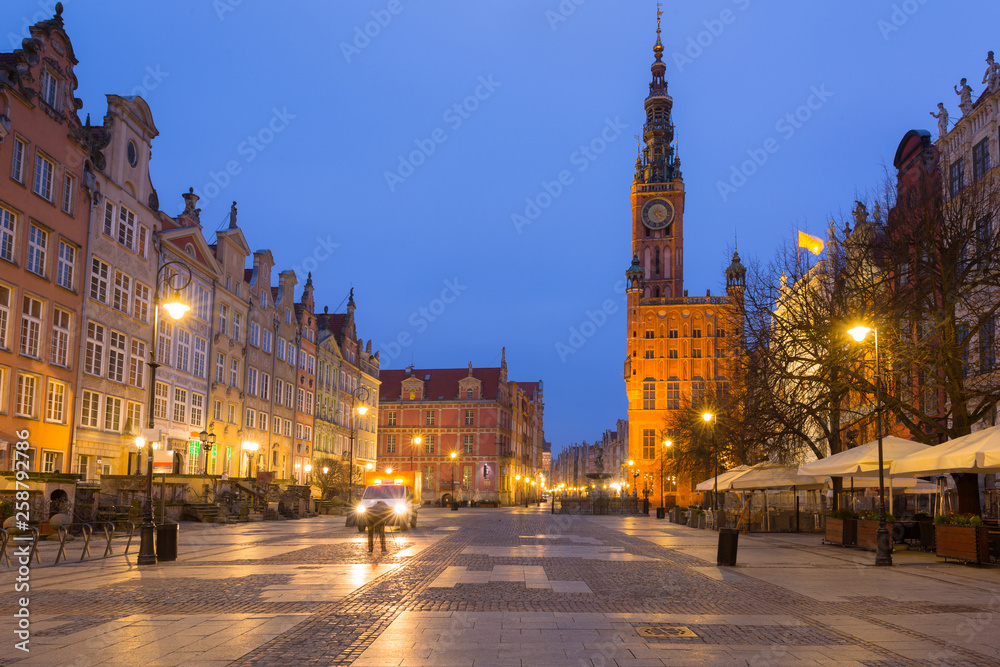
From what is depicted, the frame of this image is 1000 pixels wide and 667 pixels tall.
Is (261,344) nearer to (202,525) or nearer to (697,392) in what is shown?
(202,525)

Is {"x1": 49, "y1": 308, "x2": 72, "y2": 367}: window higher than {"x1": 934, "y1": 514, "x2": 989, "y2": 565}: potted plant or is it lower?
higher

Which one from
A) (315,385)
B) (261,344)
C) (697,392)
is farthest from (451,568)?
(697,392)

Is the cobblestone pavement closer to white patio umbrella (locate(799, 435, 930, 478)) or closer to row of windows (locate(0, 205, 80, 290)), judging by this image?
white patio umbrella (locate(799, 435, 930, 478))

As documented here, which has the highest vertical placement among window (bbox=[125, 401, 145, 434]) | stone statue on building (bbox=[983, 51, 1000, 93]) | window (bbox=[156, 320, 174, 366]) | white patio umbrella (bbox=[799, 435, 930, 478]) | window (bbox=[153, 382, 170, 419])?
stone statue on building (bbox=[983, 51, 1000, 93])

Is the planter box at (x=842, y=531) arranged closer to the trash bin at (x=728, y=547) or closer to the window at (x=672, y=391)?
the trash bin at (x=728, y=547)

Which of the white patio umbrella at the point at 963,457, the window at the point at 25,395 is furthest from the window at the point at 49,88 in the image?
the white patio umbrella at the point at 963,457

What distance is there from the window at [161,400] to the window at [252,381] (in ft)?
37.3

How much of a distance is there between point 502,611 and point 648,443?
292 ft

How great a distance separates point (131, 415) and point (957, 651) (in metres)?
37.8

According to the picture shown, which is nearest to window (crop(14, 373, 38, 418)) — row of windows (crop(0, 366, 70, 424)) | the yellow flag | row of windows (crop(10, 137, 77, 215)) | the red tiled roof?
row of windows (crop(0, 366, 70, 424))

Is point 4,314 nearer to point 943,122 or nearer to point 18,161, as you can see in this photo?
point 18,161

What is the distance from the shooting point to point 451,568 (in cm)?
1814

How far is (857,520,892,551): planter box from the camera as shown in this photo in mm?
24273

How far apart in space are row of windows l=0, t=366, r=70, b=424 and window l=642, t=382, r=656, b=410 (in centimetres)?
7285
